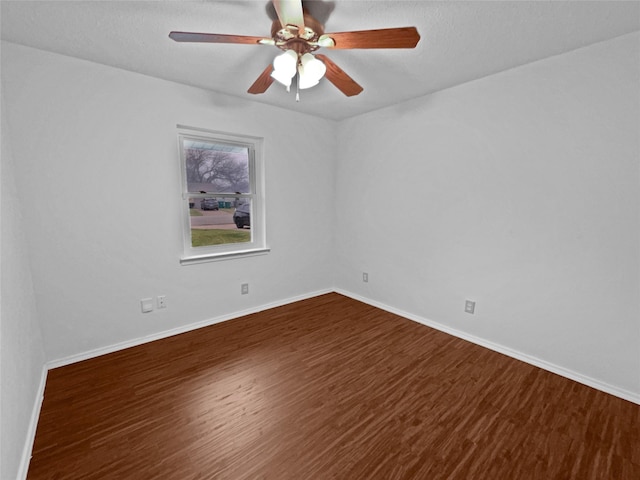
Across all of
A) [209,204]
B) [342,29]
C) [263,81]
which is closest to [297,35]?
[342,29]

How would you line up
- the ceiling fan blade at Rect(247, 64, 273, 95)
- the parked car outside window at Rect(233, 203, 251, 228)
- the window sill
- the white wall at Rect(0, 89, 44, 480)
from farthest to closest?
the parked car outside window at Rect(233, 203, 251, 228), the window sill, the ceiling fan blade at Rect(247, 64, 273, 95), the white wall at Rect(0, 89, 44, 480)

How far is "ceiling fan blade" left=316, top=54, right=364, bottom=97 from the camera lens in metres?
1.74

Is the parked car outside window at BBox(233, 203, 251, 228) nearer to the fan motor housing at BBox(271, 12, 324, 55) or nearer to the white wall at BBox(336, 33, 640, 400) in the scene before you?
the white wall at BBox(336, 33, 640, 400)

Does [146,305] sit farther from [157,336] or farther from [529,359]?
[529,359]

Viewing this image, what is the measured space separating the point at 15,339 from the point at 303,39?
225 centimetres

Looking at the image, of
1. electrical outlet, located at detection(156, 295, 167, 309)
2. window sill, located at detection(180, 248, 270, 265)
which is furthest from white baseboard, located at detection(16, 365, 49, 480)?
window sill, located at detection(180, 248, 270, 265)

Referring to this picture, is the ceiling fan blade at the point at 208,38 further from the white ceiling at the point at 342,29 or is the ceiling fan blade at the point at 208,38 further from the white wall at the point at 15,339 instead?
the white wall at the point at 15,339

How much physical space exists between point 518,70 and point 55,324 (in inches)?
167

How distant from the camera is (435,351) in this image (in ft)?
8.25

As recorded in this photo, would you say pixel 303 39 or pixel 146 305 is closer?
pixel 303 39

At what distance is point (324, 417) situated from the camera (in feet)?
5.69

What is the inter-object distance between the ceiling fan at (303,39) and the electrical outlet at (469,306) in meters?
2.29

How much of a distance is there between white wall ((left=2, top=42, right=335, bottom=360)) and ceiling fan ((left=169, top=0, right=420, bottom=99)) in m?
1.28

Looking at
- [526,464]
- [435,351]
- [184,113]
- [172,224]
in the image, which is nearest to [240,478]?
[526,464]
